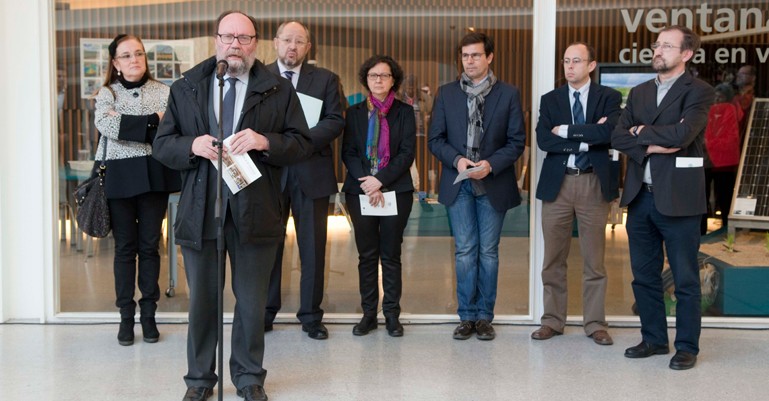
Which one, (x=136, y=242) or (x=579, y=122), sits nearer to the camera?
(x=136, y=242)

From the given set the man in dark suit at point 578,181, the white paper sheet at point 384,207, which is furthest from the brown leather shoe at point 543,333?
the white paper sheet at point 384,207

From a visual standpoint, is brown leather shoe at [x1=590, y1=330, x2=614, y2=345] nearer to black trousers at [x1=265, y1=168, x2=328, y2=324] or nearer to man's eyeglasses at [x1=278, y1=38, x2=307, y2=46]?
black trousers at [x1=265, y1=168, x2=328, y2=324]

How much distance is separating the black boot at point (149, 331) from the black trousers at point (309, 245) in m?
0.67

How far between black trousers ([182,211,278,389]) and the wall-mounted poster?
2.03 meters

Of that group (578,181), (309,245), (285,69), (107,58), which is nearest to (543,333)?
(578,181)

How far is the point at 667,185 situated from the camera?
15.6ft

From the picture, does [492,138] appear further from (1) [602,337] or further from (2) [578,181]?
(1) [602,337]

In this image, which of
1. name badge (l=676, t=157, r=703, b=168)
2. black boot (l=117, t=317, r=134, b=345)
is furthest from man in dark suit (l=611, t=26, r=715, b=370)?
black boot (l=117, t=317, r=134, b=345)

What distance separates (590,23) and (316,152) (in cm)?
192

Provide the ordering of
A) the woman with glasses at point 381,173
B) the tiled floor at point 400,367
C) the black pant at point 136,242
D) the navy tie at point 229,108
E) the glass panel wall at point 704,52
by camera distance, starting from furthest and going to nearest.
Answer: the glass panel wall at point 704,52 < the woman with glasses at point 381,173 < the black pant at point 136,242 < the tiled floor at point 400,367 < the navy tie at point 229,108

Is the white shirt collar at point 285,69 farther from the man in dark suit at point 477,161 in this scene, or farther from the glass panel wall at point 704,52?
the glass panel wall at point 704,52

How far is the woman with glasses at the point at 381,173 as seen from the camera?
539 cm

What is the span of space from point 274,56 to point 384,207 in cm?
122

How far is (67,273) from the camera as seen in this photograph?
5875 millimetres
